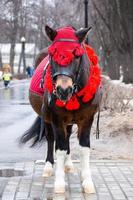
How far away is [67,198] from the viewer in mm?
6605

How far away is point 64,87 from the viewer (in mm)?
5980

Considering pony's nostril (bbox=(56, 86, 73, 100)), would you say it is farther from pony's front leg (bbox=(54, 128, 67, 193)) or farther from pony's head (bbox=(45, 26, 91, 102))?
pony's front leg (bbox=(54, 128, 67, 193))

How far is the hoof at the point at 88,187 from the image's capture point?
22.4ft

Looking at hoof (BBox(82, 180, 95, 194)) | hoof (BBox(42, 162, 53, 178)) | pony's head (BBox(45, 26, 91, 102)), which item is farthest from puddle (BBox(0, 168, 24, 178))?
pony's head (BBox(45, 26, 91, 102))

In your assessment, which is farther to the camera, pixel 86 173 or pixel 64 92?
pixel 86 173

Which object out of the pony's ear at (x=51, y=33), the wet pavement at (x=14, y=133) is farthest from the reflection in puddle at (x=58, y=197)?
the wet pavement at (x=14, y=133)

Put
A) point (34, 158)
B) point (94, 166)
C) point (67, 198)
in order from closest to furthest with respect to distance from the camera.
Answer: point (67, 198), point (94, 166), point (34, 158)

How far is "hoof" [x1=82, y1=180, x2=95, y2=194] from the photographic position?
6.84 m

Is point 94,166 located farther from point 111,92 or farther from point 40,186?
point 111,92

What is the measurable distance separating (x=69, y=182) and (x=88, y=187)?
0.62 meters

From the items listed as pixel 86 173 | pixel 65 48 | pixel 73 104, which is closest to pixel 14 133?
pixel 86 173

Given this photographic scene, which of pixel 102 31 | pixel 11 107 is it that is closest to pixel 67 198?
pixel 11 107

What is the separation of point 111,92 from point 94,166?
6.80 m

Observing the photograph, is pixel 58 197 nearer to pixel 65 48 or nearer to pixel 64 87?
pixel 64 87
